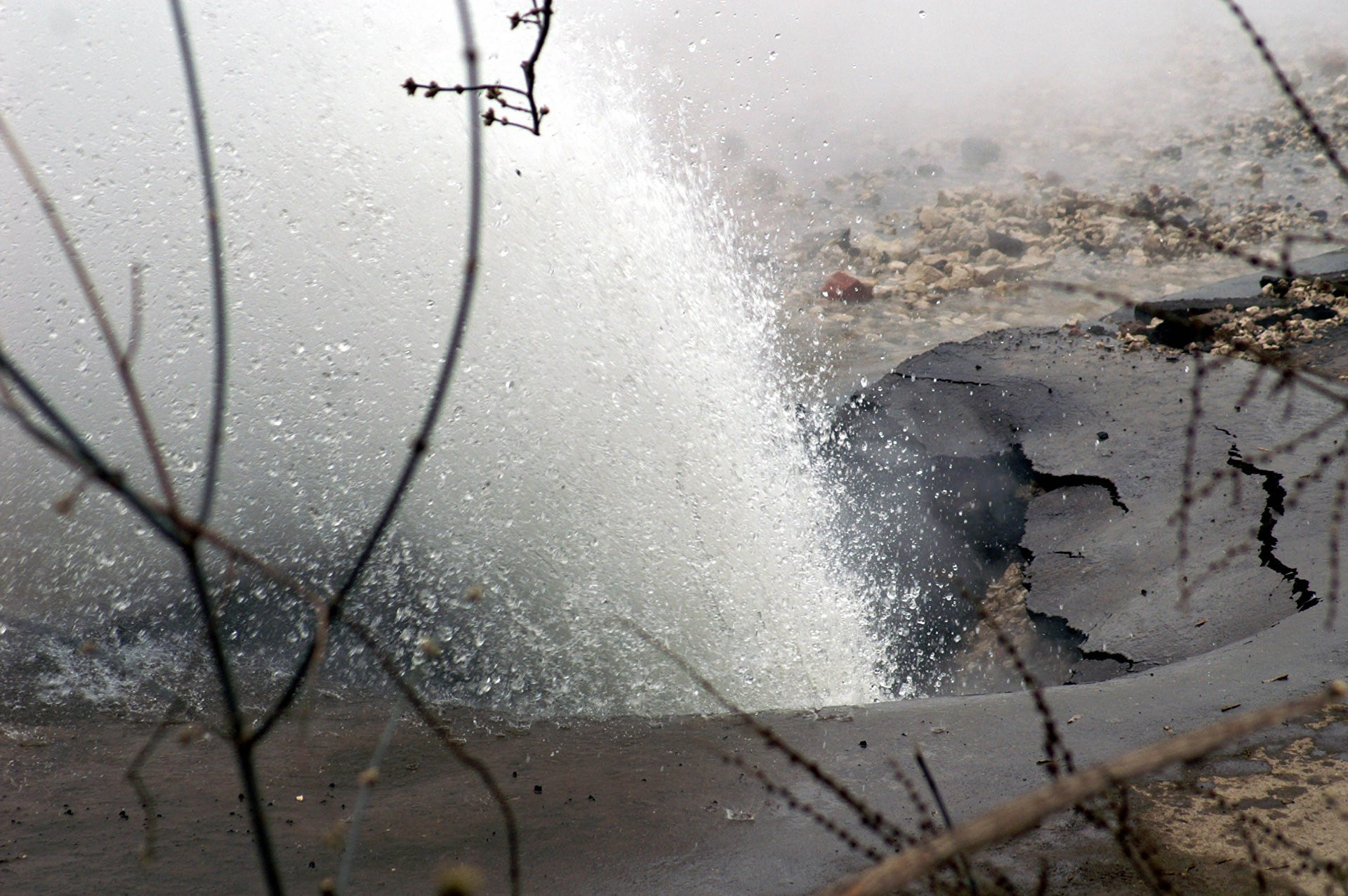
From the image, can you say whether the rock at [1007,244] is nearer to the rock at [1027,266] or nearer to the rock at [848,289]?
the rock at [1027,266]

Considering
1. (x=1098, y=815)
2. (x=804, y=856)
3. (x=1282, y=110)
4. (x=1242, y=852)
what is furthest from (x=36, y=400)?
(x=1282, y=110)

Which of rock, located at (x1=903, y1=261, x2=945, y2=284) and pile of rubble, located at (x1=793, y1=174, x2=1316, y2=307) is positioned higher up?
pile of rubble, located at (x1=793, y1=174, x2=1316, y2=307)

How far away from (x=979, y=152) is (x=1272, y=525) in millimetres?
9026

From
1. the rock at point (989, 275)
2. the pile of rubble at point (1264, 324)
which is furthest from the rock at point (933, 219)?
the pile of rubble at point (1264, 324)

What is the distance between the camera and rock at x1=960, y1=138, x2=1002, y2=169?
1187cm

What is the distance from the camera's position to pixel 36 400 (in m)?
0.52

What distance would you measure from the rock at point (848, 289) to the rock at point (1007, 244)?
1368 mm

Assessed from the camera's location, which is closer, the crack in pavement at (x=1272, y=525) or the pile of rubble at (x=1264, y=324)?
the crack in pavement at (x=1272, y=525)

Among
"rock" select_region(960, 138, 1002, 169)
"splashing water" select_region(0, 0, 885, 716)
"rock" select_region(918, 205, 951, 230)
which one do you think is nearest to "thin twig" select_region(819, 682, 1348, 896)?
"splashing water" select_region(0, 0, 885, 716)

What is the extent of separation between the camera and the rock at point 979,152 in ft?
38.9

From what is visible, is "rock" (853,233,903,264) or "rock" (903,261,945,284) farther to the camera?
"rock" (853,233,903,264)

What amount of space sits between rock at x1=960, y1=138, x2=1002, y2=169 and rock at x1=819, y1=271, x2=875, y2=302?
374 centimetres

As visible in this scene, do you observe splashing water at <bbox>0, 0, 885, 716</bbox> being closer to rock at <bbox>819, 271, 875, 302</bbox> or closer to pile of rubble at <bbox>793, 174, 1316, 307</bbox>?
rock at <bbox>819, 271, 875, 302</bbox>

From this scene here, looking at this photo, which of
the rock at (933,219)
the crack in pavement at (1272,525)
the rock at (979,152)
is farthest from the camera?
the rock at (979,152)
